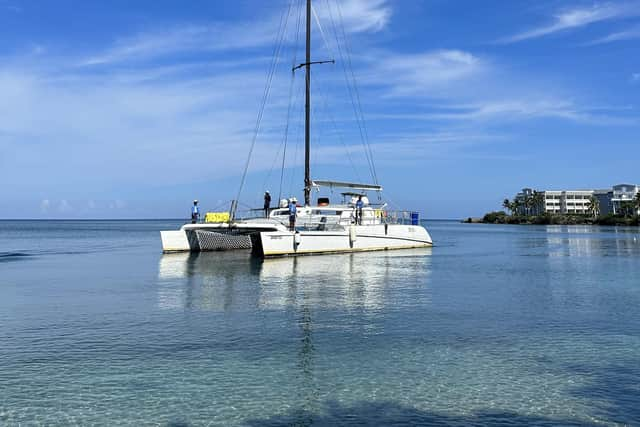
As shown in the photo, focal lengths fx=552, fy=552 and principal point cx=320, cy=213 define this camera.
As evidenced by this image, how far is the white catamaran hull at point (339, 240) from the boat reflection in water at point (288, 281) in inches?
26.7

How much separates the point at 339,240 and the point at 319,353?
22414 mm

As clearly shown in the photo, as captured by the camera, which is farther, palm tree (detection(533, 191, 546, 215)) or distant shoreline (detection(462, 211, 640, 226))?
palm tree (detection(533, 191, 546, 215))

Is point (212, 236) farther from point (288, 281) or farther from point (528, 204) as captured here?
point (528, 204)

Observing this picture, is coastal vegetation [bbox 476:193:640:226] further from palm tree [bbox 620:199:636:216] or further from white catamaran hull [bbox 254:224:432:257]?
white catamaran hull [bbox 254:224:432:257]

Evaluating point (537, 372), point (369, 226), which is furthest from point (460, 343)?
point (369, 226)

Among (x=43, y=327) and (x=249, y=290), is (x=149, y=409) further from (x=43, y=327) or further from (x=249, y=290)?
(x=249, y=290)

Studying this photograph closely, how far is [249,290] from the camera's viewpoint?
1917 cm

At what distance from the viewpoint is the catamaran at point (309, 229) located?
101 feet

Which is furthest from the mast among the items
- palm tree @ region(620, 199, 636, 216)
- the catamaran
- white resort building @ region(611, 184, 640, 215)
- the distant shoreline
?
white resort building @ region(611, 184, 640, 215)

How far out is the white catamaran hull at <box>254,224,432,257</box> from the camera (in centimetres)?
3038

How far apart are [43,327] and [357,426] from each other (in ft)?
29.9

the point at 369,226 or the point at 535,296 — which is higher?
the point at 369,226

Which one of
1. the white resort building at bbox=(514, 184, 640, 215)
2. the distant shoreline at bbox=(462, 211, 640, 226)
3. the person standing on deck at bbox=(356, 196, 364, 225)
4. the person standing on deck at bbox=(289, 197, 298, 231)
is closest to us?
the person standing on deck at bbox=(289, 197, 298, 231)

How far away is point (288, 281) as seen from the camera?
21.5m
